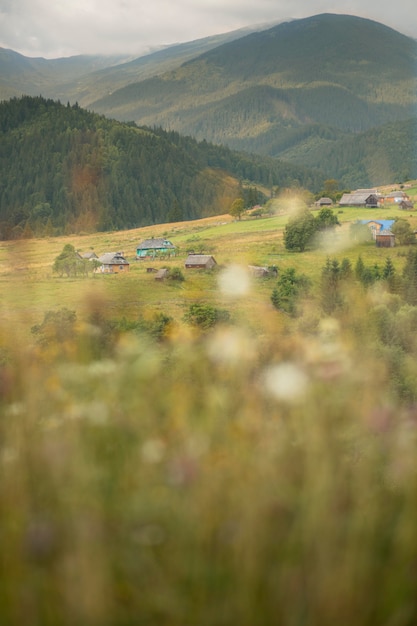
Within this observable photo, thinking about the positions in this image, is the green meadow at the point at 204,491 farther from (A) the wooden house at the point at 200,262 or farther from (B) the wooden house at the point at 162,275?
(A) the wooden house at the point at 200,262

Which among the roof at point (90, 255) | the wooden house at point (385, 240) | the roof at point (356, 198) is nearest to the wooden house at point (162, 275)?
the roof at point (90, 255)

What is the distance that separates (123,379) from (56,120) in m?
123

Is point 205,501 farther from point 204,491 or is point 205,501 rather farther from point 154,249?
point 154,249

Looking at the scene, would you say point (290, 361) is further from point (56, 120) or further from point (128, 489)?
point (56, 120)

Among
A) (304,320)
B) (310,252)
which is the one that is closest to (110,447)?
(304,320)

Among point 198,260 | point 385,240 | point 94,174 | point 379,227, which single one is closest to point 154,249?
point 198,260

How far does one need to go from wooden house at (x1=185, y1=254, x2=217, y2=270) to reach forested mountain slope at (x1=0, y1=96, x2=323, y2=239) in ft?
162

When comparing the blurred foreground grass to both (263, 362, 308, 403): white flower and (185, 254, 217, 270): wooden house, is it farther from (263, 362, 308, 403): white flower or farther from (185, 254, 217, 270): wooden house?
(185, 254, 217, 270): wooden house

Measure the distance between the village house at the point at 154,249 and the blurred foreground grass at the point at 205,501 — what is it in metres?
35.0

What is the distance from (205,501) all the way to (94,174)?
11323 centimetres

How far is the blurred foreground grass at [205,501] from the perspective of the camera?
2172 millimetres

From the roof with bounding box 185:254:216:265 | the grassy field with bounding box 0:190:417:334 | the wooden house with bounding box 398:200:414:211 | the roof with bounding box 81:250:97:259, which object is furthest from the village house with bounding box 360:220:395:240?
the wooden house with bounding box 398:200:414:211

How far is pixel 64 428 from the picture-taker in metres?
2.78

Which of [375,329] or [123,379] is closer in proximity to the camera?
[123,379]
